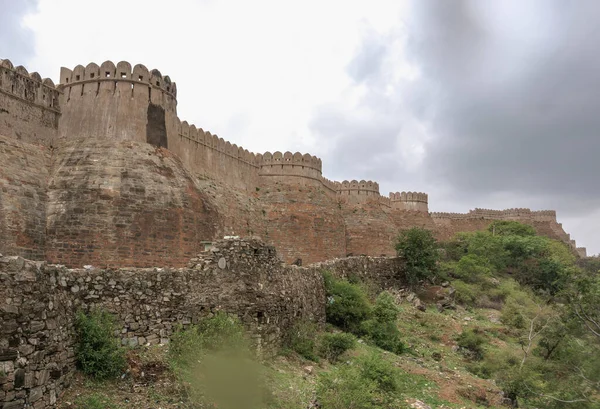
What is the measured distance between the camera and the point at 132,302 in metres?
7.48

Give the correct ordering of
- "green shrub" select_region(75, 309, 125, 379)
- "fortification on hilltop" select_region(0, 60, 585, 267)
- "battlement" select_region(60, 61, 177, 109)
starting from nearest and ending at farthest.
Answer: "green shrub" select_region(75, 309, 125, 379)
"fortification on hilltop" select_region(0, 60, 585, 267)
"battlement" select_region(60, 61, 177, 109)

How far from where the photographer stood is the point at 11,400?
5066 millimetres

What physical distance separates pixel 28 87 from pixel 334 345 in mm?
Result: 13439

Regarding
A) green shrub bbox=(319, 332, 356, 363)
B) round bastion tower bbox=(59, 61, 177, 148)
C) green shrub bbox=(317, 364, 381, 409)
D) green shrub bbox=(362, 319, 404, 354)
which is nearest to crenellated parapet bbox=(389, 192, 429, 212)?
→ round bastion tower bbox=(59, 61, 177, 148)

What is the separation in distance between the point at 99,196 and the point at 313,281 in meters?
7.55

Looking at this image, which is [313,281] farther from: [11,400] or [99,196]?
[11,400]

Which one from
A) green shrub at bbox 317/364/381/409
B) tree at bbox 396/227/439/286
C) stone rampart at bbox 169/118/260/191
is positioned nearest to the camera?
green shrub at bbox 317/364/381/409

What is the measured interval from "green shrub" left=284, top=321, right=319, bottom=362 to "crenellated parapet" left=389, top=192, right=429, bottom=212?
31.8 m

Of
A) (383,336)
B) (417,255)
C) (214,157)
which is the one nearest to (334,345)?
(383,336)

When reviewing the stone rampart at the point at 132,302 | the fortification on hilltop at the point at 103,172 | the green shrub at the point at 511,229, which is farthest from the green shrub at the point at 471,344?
the green shrub at the point at 511,229

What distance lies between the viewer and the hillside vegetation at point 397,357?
683 centimetres

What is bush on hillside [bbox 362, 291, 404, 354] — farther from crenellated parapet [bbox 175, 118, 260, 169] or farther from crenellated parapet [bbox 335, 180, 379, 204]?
crenellated parapet [bbox 335, 180, 379, 204]

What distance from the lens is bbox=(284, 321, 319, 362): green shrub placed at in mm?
10492

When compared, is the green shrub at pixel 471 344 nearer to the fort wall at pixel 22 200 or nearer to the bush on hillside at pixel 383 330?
the bush on hillside at pixel 383 330
